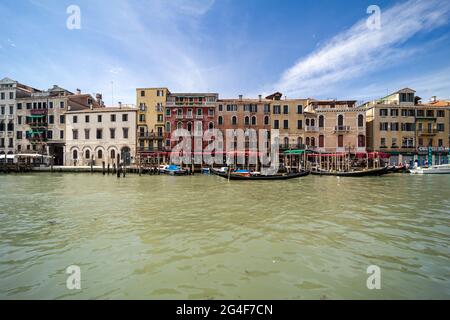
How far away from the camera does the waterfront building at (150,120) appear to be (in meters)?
36.1

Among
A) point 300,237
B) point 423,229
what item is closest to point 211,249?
point 300,237

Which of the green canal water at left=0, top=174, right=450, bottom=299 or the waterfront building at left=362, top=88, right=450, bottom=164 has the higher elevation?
the waterfront building at left=362, top=88, right=450, bottom=164

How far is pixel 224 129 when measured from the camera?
35625mm

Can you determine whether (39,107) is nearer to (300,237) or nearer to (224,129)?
(224,129)

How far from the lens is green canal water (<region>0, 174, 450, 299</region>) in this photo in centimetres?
362

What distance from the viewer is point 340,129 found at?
34906mm

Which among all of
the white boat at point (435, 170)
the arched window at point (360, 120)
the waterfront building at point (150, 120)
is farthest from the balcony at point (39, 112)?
the white boat at point (435, 170)

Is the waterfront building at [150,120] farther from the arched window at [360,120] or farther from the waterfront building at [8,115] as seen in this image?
the arched window at [360,120]

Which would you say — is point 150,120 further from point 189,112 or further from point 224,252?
point 224,252

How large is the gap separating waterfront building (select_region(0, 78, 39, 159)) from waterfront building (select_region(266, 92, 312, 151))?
141 ft

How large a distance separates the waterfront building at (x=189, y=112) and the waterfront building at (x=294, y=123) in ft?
32.3

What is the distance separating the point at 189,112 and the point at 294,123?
1647 centimetres

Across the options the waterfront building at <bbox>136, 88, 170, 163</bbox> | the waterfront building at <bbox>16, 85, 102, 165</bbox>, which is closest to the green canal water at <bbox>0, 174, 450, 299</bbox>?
the waterfront building at <bbox>136, 88, 170, 163</bbox>

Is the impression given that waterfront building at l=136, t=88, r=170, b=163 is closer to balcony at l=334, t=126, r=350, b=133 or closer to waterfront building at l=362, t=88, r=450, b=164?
balcony at l=334, t=126, r=350, b=133
